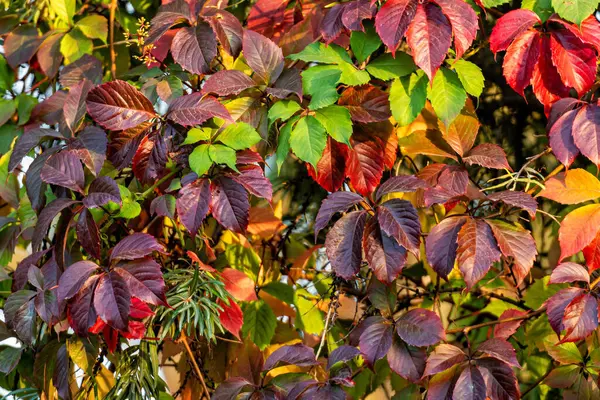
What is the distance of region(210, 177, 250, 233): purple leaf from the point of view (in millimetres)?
1145

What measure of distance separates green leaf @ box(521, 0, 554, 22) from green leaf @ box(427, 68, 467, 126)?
0.16 meters

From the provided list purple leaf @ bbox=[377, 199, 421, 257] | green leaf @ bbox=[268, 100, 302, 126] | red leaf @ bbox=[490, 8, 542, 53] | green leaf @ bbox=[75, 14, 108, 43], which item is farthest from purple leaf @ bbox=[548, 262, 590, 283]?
green leaf @ bbox=[75, 14, 108, 43]

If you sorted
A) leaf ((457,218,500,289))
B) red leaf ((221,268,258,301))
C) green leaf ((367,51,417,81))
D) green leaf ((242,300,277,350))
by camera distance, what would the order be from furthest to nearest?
green leaf ((242,300,277,350)) < red leaf ((221,268,258,301)) < green leaf ((367,51,417,81)) < leaf ((457,218,500,289))

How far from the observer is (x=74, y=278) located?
3.67ft

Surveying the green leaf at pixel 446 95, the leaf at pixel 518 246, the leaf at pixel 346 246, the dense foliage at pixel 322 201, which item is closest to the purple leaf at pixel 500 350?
the dense foliage at pixel 322 201

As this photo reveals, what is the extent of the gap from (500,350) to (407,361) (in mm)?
141

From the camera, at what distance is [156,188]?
50.8 inches

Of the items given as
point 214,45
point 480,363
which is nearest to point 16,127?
point 214,45

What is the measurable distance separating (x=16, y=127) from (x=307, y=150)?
0.72 m

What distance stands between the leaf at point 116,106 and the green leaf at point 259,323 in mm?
444

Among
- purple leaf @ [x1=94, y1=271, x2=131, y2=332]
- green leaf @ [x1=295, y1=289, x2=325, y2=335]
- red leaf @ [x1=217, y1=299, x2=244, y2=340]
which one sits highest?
purple leaf @ [x1=94, y1=271, x2=131, y2=332]

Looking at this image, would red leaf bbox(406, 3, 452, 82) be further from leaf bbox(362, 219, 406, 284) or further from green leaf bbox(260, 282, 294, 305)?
green leaf bbox(260, 282, 294, 305)

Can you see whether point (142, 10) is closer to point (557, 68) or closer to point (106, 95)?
point (106, 95)

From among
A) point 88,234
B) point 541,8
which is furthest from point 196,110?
point 541,8
